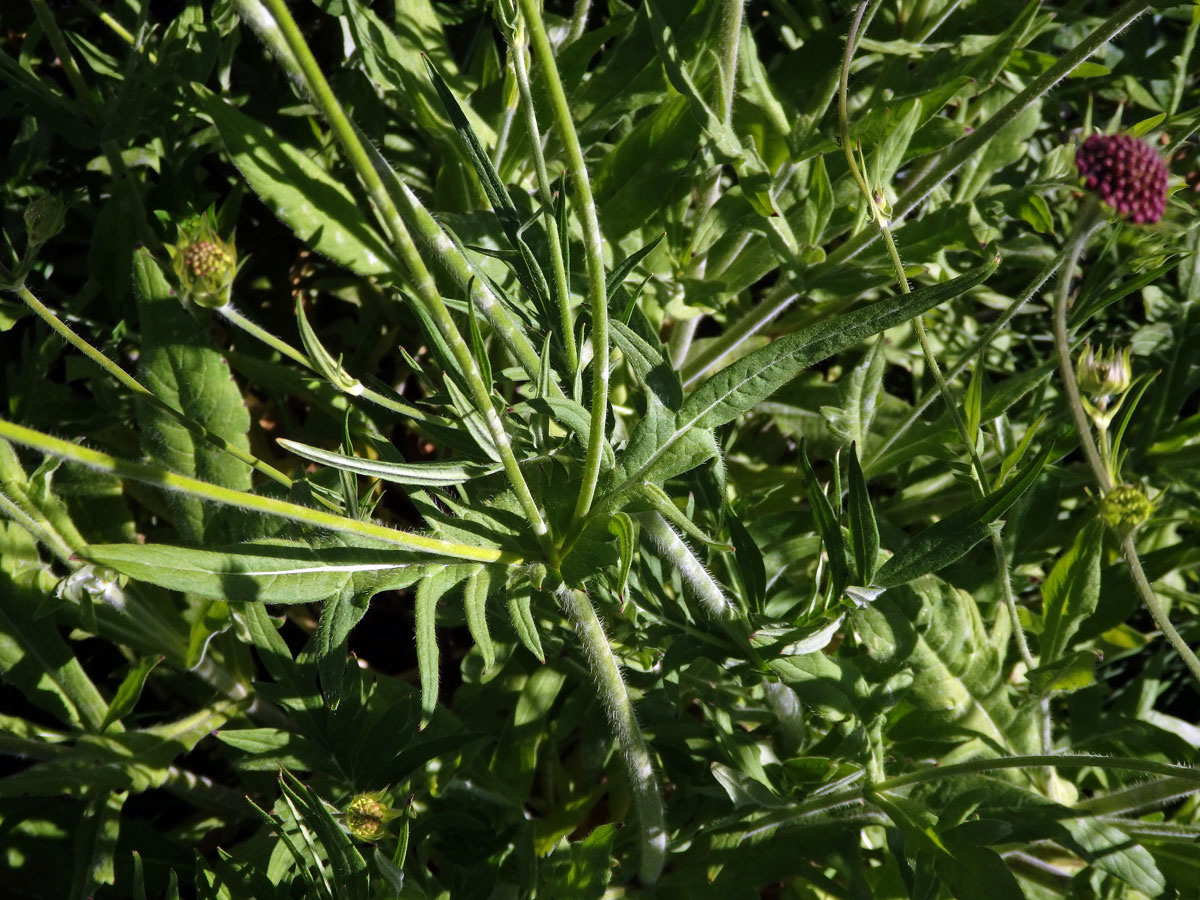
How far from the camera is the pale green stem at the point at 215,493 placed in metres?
0.77

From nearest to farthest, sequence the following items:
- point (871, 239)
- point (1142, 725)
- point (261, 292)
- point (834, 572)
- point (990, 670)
Answer: point (834, 572) → point (871, 239) → point (990, 670) → point (1142, 725) → point (261, 292)

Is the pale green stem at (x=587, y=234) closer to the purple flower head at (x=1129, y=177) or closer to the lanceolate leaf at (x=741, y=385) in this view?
the lanceolate leaf at (x=741, y=385)

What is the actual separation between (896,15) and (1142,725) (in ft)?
4.57

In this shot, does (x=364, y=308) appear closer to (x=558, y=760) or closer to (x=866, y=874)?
(x=558, y=760)

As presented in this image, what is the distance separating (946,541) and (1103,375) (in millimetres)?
378

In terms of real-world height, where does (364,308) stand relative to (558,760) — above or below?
above

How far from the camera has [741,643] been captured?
1.27 m

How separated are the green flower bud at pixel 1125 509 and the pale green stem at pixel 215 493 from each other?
0.81 m

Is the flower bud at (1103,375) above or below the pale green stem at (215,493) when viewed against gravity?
below

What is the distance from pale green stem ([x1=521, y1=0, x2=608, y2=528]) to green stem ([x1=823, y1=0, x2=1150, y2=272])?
60cm

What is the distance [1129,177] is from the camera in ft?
3.46

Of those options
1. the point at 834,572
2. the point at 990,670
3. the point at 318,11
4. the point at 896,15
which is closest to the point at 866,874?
the point at 990,670

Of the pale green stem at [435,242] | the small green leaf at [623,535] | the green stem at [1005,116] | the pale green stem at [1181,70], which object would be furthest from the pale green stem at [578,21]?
the pale green stem at [1181,70]

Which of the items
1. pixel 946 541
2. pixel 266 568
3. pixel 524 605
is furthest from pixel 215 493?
pixel 946 541
